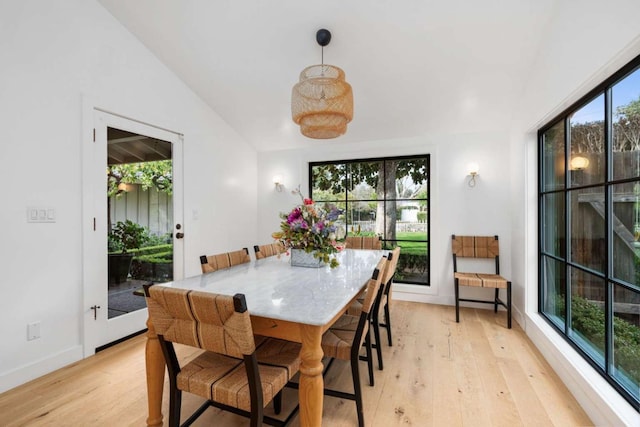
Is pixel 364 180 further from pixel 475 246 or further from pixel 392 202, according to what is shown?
pixel 475 246

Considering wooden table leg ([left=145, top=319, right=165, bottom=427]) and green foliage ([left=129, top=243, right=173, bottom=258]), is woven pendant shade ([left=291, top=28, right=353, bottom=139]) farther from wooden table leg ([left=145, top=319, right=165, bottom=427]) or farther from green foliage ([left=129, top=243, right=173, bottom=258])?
green foliage ([left=129, top=243, right=173, bottom=258])

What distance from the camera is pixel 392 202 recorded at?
4.03 m

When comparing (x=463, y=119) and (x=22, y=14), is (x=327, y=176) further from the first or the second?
(x=22, y=14)

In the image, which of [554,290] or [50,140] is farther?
[554,290]

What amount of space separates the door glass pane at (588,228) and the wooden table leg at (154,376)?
2.52 m

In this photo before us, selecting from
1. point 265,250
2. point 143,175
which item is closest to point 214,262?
point 265,250

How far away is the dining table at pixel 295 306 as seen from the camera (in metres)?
1.21

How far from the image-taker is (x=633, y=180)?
4.89ft

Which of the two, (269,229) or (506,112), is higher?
(506,112)

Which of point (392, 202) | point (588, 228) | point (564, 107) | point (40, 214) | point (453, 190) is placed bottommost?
point (588, 228)

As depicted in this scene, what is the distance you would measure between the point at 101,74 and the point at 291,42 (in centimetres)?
166

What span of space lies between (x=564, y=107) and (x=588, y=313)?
56.6 inches

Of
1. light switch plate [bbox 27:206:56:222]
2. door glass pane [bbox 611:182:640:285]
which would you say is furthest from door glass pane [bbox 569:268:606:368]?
light switch plate [bbox 27:206:56:222]

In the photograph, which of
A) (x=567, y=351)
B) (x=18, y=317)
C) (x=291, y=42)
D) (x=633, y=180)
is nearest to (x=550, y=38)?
(x=633, y=180)
